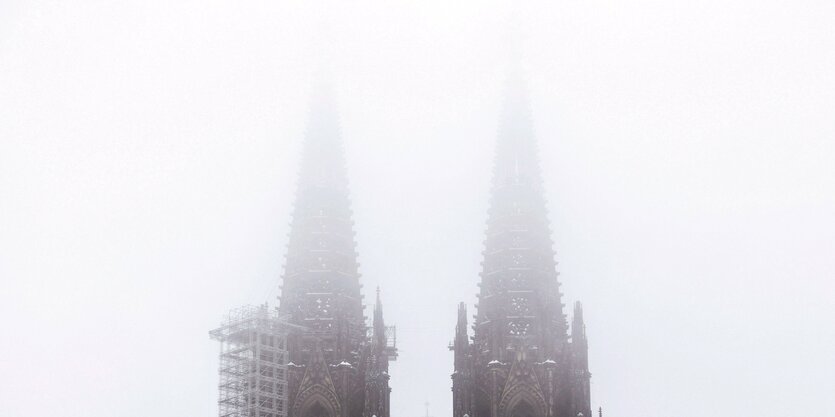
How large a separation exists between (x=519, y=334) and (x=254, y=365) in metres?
15.8

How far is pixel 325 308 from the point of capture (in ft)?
352

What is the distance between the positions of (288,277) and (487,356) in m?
12.9

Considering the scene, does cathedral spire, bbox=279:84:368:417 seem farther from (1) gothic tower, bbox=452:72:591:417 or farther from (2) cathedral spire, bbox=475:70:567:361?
(2) cathedral spire, bbox=475:70:567:361

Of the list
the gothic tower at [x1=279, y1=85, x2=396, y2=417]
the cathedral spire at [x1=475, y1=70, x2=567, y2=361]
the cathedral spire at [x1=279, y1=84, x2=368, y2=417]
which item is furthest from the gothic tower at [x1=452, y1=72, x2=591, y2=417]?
the cathedral spire at [x1=279, y1=84, x2=368, y2=417]

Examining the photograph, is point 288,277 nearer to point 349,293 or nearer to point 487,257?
point 349,293

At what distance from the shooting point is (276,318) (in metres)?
105

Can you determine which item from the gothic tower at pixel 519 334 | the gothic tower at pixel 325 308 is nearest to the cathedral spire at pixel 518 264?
the gothic tower at pixel 519 334

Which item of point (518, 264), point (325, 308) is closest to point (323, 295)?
point (325, 308)

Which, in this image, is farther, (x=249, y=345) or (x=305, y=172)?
(x=305, y=172)

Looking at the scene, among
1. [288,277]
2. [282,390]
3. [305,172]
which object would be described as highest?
[305,172]

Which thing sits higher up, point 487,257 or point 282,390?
point 487,257

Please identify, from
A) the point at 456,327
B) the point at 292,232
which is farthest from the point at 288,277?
the point at 456,327

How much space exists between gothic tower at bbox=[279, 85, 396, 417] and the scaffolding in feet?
2.91

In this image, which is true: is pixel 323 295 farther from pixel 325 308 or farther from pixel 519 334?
pixel 519 334
